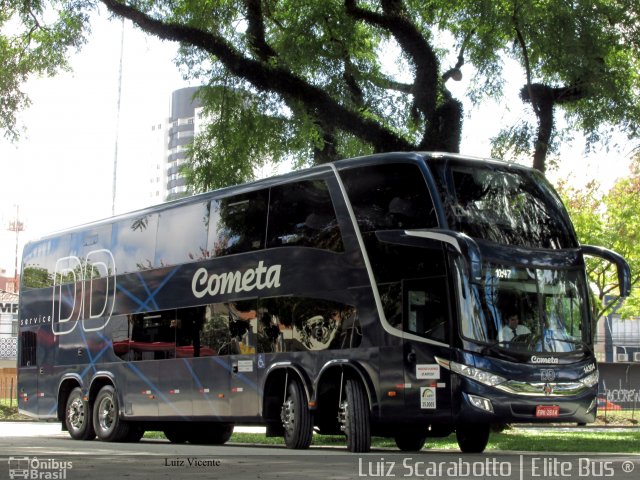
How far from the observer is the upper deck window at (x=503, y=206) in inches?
608

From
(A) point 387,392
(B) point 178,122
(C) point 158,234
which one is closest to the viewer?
(A) point 387,392

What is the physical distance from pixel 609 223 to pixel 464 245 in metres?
33.2

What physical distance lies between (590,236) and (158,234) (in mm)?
28181

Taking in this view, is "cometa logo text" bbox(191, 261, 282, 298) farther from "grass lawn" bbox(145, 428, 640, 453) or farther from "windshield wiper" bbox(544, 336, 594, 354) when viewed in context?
"windshield wiper" bbox(544, 336, 594, 354)

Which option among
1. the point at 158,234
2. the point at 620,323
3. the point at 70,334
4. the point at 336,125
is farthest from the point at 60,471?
the point at 620,323

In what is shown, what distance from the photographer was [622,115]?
23.0 metres

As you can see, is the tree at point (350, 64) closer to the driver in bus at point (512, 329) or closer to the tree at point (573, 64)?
the tree at point (573, 64)

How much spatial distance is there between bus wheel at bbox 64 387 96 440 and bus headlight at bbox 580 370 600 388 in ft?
36.4

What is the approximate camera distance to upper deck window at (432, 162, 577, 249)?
1545cm

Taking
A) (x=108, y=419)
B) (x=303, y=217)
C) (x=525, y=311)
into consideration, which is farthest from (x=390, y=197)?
(x=108, y=419)

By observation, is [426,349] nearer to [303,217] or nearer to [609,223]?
[303,217]

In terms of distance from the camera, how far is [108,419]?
2223 cm

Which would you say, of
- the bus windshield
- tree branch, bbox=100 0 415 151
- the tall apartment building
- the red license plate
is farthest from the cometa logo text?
the tall apartment building

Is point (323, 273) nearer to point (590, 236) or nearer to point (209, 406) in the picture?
point (209, 406)
